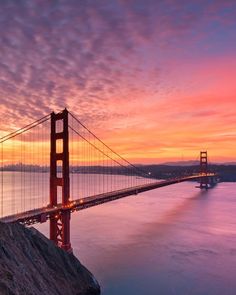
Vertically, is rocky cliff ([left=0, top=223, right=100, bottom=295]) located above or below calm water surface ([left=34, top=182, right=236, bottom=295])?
above

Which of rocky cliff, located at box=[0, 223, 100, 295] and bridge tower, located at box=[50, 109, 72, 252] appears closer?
rocky cliff, located at box=[0, 223, 100, 295]

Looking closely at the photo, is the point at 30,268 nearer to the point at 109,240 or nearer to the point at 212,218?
the point at 109,240

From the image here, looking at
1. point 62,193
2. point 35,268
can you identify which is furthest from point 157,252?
point 35,268

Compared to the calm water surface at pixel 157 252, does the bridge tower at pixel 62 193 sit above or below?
above

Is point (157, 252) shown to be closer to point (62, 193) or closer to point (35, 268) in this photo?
point (62, 193)

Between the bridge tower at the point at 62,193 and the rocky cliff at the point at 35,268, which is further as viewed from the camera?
the bridge tower at the point at 62,193
